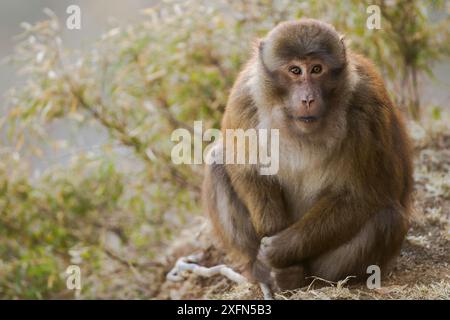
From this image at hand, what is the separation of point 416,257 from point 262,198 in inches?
49.7

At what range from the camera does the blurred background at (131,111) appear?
23.4ft

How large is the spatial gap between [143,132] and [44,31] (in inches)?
A: 55.2

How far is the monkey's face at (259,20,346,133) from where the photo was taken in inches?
156

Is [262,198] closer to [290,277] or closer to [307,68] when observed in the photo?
[290,277]

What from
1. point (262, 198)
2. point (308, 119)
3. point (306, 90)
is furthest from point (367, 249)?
point (306, 90)

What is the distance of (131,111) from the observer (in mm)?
7504

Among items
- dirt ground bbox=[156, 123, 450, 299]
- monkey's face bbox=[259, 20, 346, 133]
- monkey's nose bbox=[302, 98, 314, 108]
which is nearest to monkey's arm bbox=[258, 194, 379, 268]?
dirt ground bbox=[156, 123, 450, 299]

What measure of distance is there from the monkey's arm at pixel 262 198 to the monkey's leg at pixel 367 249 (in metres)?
0.33

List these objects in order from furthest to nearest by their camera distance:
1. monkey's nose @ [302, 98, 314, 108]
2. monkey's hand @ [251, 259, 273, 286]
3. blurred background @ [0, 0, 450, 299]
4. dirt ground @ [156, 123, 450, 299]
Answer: blurred background @ [0, 0, 450, 299]
monkey's hand @ [251, 259, 273, 286]
dirt ground @ [156, 123, 450, 299]
monkey's nose @ [302, 98, 314, 108]

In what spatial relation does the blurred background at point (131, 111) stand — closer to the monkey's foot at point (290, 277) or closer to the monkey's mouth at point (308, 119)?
the monkey's foot at point (290, 277)

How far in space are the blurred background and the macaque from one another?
264 centimetres

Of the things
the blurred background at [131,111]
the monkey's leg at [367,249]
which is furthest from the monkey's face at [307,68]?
the blurred background at [131,111]

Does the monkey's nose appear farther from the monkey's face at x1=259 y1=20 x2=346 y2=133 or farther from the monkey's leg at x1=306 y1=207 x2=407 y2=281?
the monkey's leg at x1=306 y1=207 x2=407 y2=281
